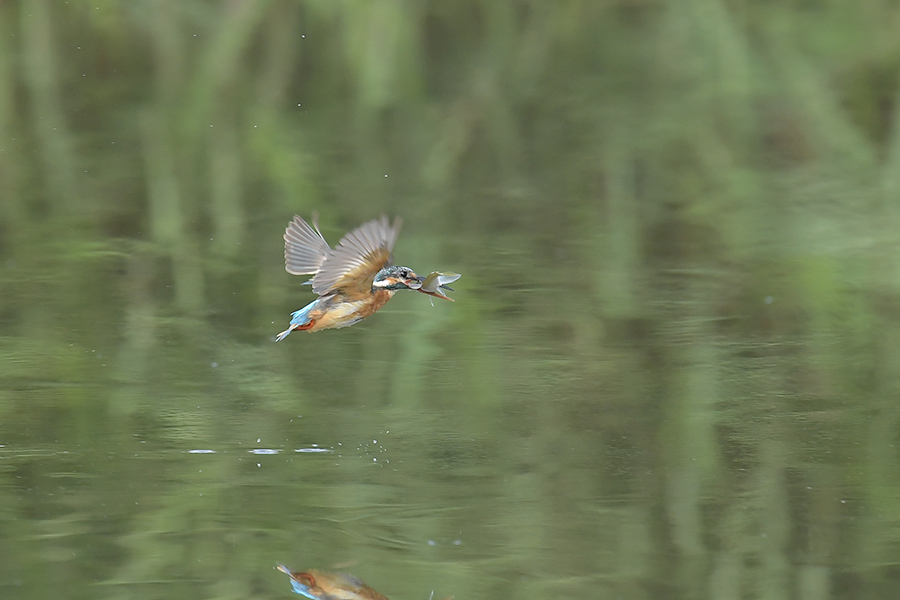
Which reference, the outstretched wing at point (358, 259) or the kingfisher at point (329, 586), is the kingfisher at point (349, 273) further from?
the kingfisher at point (329, 586)

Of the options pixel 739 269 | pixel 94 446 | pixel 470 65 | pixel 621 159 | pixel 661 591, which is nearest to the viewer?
pixel 661 591

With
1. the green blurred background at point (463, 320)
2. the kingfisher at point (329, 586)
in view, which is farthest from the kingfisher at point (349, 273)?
the kingfisher at point (329, 586)

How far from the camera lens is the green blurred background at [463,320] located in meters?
2.83

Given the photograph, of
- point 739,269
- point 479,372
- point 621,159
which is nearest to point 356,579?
point 479,372

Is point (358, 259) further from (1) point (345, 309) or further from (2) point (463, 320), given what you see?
(2) point (463, 320)

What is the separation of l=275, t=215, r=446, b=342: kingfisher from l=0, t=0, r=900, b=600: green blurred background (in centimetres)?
28

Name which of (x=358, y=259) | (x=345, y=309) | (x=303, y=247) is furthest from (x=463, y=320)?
(x=358, y=259)

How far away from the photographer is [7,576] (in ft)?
8.66

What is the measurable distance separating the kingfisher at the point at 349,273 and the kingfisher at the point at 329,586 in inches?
34.7

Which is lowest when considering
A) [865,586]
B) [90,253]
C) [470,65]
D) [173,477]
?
[865,586]

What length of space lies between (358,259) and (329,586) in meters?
1.02

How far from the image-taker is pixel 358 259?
3395 millimetres

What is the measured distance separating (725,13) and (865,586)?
6.83m

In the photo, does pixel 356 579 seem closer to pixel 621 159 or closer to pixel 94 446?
pixel 94 446
